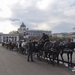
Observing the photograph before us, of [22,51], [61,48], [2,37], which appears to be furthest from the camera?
[2,37]

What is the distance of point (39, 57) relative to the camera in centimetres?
2050

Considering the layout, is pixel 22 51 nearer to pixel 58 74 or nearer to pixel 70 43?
pixel 70 43

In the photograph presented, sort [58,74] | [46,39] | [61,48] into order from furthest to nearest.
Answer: [46,39] → [61,48] → [58,74]

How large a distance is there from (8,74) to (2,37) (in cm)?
13633

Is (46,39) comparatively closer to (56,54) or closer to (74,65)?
(56,54)

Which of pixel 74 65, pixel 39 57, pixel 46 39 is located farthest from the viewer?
pixel 39 57

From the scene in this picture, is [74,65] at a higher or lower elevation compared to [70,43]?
lower

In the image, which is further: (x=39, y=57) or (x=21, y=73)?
(x=39, y=57)

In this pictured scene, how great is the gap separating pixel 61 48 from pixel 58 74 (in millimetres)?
4157

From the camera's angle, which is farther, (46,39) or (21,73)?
(46,39)

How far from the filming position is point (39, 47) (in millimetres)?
19203

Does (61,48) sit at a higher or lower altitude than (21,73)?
higher

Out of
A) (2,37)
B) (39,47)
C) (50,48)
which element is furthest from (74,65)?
(2,37)

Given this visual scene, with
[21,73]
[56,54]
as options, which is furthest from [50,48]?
[21,73]
